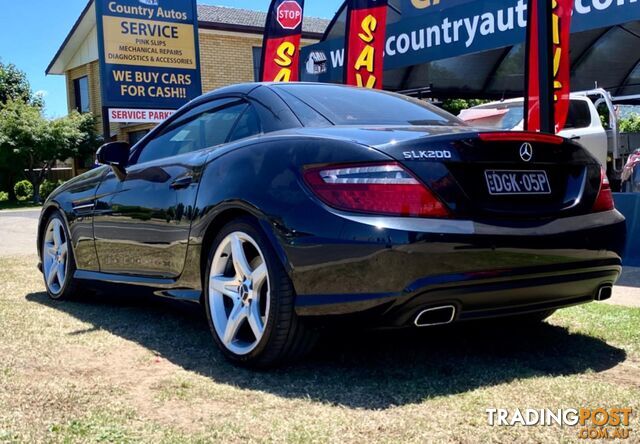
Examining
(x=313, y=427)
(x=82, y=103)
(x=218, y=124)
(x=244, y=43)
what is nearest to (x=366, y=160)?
(x=313, y=427)

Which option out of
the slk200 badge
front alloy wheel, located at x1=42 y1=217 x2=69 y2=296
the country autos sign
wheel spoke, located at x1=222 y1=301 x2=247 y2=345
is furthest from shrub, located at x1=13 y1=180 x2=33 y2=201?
the slk200 badge

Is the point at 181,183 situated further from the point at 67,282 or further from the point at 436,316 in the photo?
the point at 67,282

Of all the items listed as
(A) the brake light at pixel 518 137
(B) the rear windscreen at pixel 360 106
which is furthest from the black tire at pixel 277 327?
(A) the brake light at pixel 518 137

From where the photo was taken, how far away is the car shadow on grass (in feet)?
10.1

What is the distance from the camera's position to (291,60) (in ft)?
43.7

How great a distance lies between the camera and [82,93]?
1141 inches

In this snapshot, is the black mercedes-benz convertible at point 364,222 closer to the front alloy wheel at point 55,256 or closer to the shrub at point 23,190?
the front alloy wheel at point 55,256

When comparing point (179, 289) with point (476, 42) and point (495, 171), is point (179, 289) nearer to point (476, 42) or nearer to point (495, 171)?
point (495, 171)

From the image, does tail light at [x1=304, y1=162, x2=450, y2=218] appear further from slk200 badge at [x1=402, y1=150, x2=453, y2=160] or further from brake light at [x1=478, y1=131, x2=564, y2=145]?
brake light at [x1=478, y1=131, x2=564, y2=145]

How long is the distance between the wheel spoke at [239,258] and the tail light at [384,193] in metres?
0.63

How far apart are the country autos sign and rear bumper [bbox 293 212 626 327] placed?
8180mm

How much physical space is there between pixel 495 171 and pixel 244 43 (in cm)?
2369

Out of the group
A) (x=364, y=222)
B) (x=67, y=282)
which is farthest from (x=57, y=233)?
(x=364, y=222)

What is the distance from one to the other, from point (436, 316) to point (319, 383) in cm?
62
